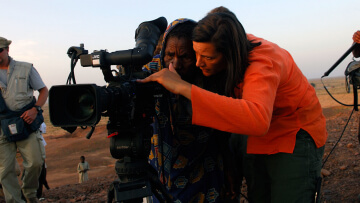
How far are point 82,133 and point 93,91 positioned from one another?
21760 mm

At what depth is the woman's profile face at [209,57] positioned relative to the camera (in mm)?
1482

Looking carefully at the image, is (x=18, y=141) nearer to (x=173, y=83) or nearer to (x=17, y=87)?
(x=17, y=87)

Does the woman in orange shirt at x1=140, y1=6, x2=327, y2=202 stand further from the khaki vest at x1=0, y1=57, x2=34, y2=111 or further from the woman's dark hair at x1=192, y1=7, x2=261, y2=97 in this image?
the khaki vest at x1=0, y1=57, x2=34, y2=111

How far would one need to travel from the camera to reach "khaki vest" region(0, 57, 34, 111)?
3320mm

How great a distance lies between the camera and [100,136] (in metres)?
18.4

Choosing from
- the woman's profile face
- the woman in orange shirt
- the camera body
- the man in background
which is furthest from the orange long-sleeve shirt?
the man in background

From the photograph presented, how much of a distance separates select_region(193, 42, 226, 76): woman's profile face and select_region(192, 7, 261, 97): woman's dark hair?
2 centimetres

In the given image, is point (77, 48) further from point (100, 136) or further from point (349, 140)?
point (100, 136)

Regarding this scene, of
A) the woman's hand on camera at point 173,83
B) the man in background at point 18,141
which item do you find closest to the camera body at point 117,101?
the woman's hand on camera at point 173,83

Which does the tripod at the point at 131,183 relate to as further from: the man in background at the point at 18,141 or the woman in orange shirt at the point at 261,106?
the man in background at the point at 18,141

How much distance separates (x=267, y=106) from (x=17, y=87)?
9.70 ft

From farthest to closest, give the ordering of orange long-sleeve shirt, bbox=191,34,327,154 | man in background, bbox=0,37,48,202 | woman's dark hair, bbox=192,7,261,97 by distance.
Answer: man in background, bbox=0,37,48,202 → woman's dark hair, bbox=192,7,261,97 → orange long-sleeve shirt, bbox=191,34,327,154

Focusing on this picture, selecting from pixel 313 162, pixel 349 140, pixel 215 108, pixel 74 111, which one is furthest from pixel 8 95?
pixel 349 140

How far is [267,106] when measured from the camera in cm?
130
